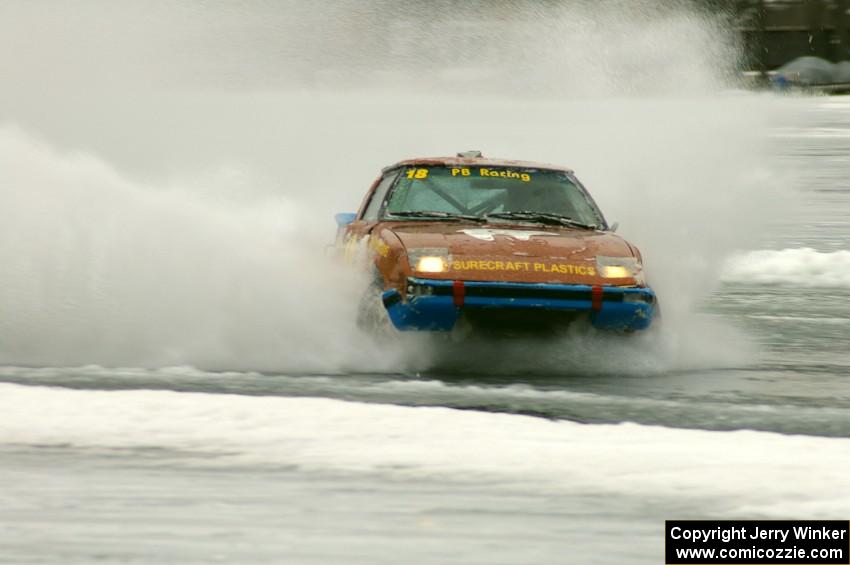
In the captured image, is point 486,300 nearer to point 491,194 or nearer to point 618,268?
point 618,268

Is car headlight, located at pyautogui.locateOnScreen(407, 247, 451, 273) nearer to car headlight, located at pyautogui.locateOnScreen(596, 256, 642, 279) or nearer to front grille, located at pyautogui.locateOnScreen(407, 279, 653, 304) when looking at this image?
front grille, located at pyautogui.locateOnScreen(407, 279, 653, 304)

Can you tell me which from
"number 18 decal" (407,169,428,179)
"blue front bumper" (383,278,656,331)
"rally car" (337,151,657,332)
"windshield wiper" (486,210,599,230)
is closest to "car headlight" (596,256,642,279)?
"rally car" (337,151,657,332)

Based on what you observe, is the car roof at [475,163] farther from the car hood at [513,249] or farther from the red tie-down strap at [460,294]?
the red tie-down strap at [460,294]

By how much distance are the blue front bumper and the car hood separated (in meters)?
0.06

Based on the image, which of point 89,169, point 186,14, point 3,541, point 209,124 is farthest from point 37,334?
point 186,14

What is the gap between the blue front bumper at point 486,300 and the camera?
8.35 metres

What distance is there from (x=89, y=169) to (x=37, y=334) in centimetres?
180

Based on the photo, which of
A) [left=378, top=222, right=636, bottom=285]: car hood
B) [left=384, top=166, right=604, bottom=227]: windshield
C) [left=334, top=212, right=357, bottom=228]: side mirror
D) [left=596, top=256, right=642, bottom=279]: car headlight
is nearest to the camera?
[left=378, top=222, right=636, bottom=285]: car hood

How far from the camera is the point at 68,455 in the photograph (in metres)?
5.98

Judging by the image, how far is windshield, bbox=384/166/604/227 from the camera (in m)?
9.71

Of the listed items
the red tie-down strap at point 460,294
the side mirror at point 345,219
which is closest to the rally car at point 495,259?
the red tie-down strap at point 460,294

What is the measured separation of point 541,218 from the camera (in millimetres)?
9492

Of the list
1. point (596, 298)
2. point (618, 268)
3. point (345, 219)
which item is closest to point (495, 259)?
point (596, 298)

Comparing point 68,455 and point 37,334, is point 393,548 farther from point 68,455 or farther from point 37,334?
point 37,334
